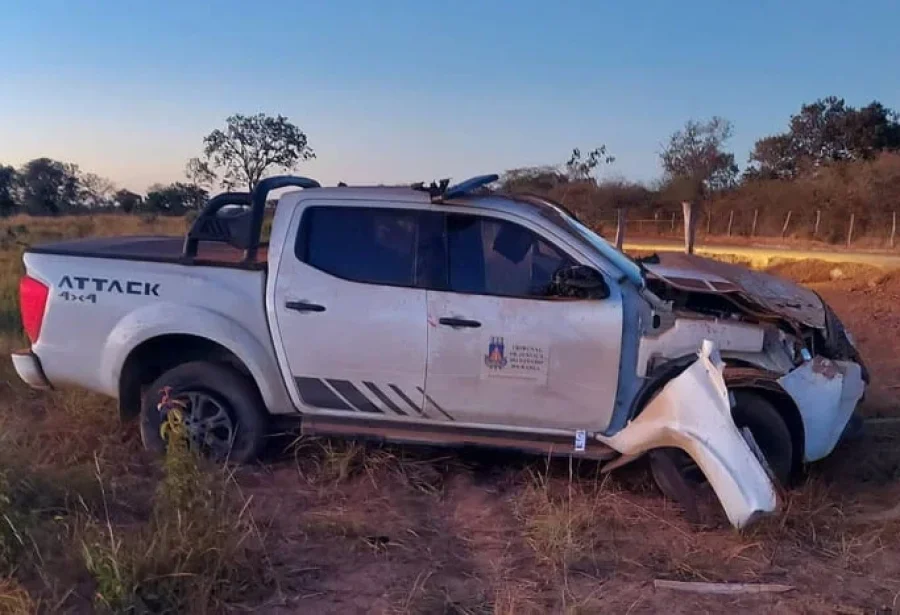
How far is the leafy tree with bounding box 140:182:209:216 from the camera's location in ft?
149

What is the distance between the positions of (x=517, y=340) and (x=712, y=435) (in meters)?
1.16

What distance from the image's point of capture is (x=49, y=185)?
59.1m

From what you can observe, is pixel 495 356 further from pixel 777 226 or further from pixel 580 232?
pixel 777 226

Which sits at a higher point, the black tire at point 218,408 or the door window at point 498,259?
the door window at point 498,259

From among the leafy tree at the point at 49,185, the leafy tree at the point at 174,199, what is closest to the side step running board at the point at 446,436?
the leafy tree at the point at 174,199

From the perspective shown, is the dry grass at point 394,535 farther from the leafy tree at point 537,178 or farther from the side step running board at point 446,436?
the leafy tree at point 537,178

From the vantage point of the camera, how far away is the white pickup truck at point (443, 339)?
5184 millimetres

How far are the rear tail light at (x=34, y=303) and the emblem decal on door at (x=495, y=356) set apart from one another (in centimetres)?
273

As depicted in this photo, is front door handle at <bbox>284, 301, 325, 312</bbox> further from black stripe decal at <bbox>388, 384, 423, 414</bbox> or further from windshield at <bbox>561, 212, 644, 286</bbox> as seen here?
windshield at <bbox>561, 212, 644, 286</bbox>

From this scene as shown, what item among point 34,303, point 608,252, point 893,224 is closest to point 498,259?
point 608,252

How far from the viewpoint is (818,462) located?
6.09 metres

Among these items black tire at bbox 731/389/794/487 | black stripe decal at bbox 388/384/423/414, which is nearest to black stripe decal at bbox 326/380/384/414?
black stripe decal at bbox 388/384/423/414

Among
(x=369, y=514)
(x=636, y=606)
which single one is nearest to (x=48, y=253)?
(x=369, y=514)

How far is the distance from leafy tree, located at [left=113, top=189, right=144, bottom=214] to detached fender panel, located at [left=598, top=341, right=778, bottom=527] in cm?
4752
